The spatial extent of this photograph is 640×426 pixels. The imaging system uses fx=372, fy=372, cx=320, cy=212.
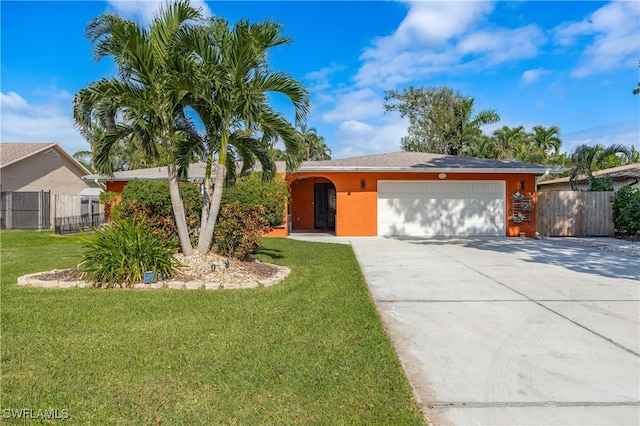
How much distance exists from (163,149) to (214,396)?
554 centimetres

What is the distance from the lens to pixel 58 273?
6883mm

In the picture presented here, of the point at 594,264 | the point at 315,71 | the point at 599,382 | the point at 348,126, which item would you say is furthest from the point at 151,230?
the point at 348,126

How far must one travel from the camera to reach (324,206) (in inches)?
752


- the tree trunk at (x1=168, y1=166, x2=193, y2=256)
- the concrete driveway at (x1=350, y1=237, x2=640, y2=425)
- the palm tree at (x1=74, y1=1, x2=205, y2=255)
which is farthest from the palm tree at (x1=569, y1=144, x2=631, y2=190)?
the palm tree at (x1=74, y1=1, x2=205, y2=255)

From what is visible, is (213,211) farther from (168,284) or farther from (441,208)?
(441,208)

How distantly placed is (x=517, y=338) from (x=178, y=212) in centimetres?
581

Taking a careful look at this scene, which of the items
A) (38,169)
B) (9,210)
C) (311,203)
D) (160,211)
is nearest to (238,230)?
(160,211)

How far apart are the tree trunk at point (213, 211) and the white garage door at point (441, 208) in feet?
30.3

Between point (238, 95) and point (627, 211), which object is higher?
point (238, 95)

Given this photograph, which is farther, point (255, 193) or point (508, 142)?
point (508, 142)

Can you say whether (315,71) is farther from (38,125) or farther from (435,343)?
(435,343)

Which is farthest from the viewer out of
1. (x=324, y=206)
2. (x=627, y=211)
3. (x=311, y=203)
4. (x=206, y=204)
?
(x=324, y=206)

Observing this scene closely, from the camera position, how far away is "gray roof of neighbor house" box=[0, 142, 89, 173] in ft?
69.4

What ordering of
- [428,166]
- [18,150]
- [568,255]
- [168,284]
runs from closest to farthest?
[168,284], [568,255], [428,166], [18,150]
